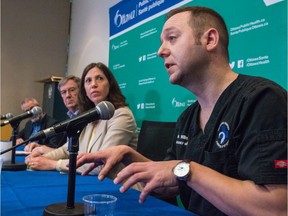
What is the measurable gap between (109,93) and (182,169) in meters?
1.46

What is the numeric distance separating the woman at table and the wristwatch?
805 millimetres

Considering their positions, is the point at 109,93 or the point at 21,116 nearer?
the point at 21,116

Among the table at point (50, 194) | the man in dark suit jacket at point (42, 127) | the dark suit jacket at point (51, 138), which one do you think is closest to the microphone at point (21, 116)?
the table at point (50, 194)

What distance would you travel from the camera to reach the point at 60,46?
506cm

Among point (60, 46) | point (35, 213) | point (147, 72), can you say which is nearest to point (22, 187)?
point (35, 213)

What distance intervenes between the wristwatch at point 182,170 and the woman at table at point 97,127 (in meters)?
0.80

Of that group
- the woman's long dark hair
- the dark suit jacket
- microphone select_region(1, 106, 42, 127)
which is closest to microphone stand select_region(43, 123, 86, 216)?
microphone select_region(1, 106, 42, 127)

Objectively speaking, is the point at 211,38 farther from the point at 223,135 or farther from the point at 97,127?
the point at 97,127

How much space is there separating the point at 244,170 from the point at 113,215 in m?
0.37

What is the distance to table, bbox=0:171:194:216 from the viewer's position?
87 centimetres

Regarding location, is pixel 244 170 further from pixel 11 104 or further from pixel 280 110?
pixel 11 104

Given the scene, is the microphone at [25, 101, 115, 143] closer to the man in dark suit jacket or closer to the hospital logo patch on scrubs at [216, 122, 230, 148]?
the hospital logo patch on scrubs at [216, 122, 230, 148]

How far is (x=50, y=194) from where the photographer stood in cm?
105

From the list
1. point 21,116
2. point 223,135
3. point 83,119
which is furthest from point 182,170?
point 21,116
